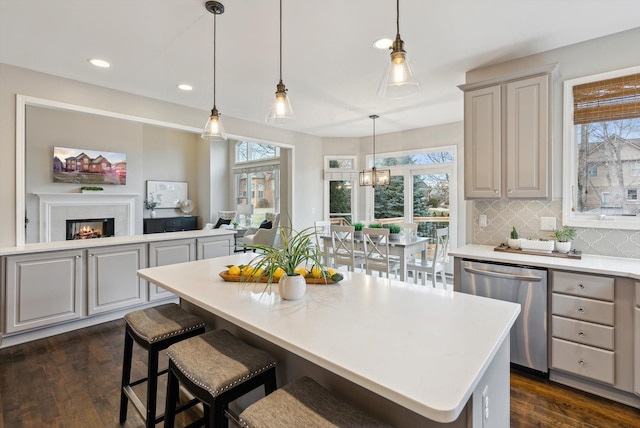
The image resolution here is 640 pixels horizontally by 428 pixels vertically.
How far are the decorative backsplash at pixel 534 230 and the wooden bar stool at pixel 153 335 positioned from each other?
2.82 metres

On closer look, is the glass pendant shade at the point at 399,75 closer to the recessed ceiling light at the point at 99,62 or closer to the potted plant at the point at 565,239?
the potted plant at the point at 565,239

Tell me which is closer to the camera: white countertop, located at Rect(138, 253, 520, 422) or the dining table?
white countertop, located at Rect(138, 253, 520, 422)

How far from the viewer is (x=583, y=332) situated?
2271 mm

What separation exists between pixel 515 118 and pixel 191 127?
156 inches

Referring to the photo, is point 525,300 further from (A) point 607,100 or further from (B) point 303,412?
(B) point 303,412

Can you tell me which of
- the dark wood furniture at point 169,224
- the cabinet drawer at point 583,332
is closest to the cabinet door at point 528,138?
the cabinet drawer at point 583,332

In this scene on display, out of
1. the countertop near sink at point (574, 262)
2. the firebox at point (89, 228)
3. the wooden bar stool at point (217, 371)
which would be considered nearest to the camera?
the wooden bar stool at point (217, 371)

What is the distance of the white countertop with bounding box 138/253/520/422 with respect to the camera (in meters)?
0.86

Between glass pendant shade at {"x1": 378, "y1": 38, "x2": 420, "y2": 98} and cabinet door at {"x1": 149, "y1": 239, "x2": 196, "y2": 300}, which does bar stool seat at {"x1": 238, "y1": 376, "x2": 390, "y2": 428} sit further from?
cabinet door at {"x1": 149, "y1": 239, "x2": 196, "y2": 300}

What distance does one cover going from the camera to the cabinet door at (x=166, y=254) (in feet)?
12.6

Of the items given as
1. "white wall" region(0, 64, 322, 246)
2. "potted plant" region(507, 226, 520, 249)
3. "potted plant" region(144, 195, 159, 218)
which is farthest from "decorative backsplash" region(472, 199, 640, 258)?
"potted plant" region(144, 195, 159, 218)

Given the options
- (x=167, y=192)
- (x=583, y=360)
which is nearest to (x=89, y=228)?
(x=167, y=192)

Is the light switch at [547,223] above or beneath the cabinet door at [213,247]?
above

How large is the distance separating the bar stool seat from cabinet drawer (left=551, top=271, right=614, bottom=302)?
2029 millimetres
